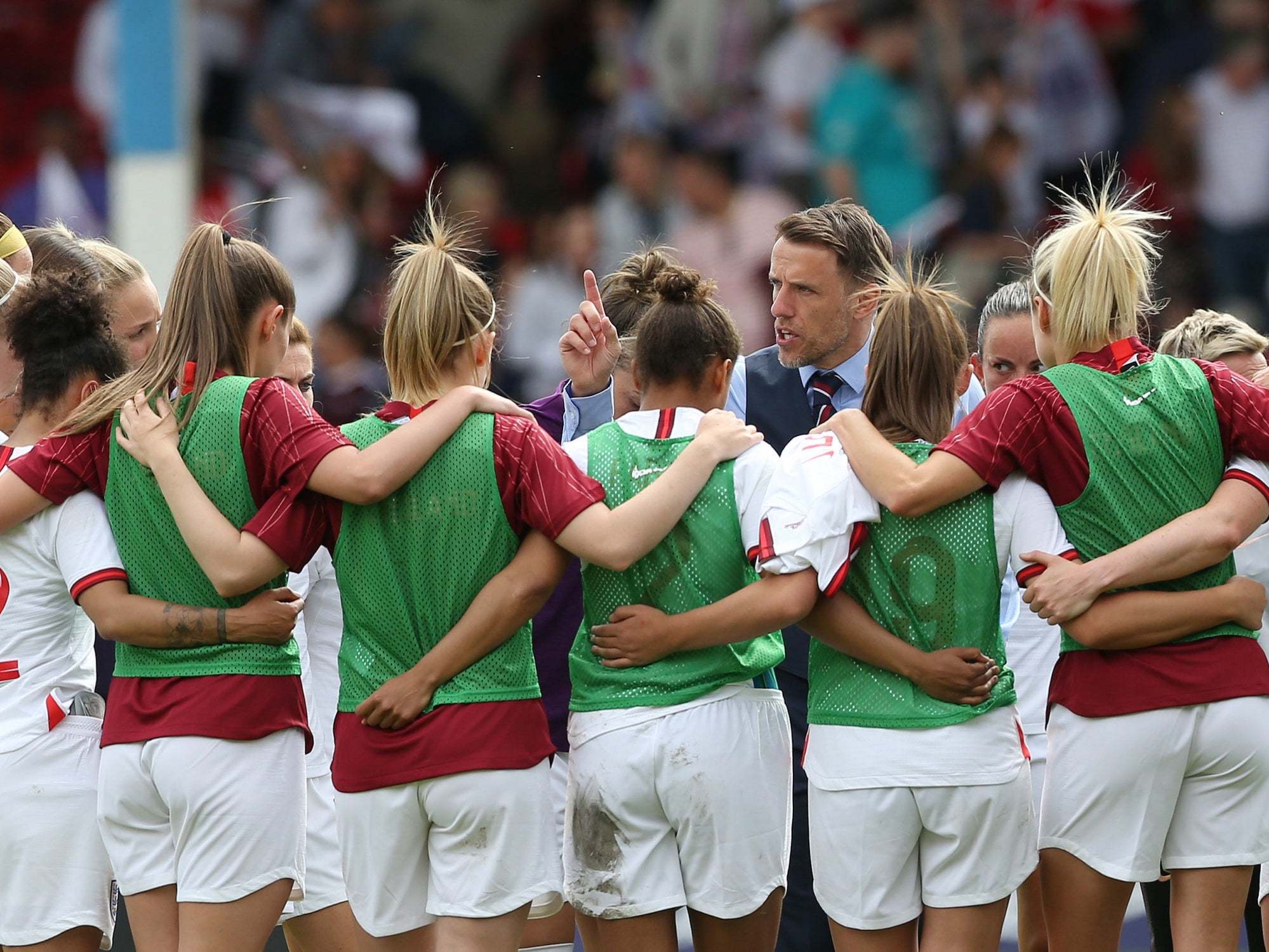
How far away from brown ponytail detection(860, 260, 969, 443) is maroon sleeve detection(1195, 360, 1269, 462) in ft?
1.71

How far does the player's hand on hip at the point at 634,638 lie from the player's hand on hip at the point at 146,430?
36.6 inches

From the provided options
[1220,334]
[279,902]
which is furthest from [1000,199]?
[279,902]

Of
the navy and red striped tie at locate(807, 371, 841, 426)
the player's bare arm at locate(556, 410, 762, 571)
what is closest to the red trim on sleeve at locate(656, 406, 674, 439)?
the player's bare arm at locate(556, 410, 762, 571)

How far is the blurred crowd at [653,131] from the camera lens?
923cm

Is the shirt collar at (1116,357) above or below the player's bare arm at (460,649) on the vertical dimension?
above

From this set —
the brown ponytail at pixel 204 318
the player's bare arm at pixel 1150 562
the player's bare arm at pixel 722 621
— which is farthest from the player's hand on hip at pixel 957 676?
the brown ponytail at pixel 204 318

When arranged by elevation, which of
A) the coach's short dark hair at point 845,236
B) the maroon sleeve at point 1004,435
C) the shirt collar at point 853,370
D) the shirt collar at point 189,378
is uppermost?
the coach's short dark hair at point 845,236

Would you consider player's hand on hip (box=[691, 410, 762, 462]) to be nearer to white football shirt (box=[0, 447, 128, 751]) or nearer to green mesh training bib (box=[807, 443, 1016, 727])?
green mesh training bib (box=[807, 443, 1016, 727])

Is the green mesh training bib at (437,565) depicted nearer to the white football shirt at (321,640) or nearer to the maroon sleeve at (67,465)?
the maroon sleeve at (67,465)

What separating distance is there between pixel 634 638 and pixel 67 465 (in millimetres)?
1222

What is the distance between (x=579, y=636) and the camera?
3189 millimetres

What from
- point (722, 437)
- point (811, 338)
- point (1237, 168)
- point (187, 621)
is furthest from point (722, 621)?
point (1237, 168)

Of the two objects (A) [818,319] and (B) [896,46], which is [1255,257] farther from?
(A) [818,319]

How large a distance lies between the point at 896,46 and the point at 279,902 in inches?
314
